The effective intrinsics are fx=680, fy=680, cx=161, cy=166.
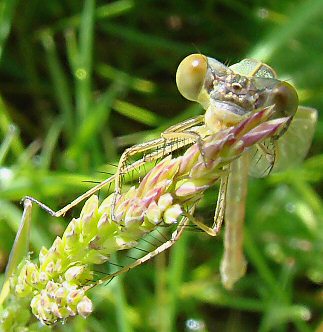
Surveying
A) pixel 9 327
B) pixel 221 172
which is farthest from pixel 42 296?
pixel 221 172

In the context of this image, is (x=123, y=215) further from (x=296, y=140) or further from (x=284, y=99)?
(x=296, y=140)

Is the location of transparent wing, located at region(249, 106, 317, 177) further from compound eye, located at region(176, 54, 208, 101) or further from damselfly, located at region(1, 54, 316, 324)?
damselfly, located at region(1, 54, 316, 324)

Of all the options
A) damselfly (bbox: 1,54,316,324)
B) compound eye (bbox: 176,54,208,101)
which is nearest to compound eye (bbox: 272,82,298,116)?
compound eye (bbox: 176,54,208,101)

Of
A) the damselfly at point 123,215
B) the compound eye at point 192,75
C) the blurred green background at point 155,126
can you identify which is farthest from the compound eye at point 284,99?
the blurred green background at point 155,126

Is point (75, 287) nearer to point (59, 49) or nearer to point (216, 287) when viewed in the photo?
point (216, 287)

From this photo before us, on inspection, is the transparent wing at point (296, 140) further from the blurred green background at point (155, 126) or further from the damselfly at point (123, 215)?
the damselfly at point (123, 215)

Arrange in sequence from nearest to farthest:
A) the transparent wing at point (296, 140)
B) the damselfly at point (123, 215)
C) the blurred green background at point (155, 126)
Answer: the damselfly at point (123, 215) → the transparent wing at point (296, 140) → the blurred green background at point (155, 126)
